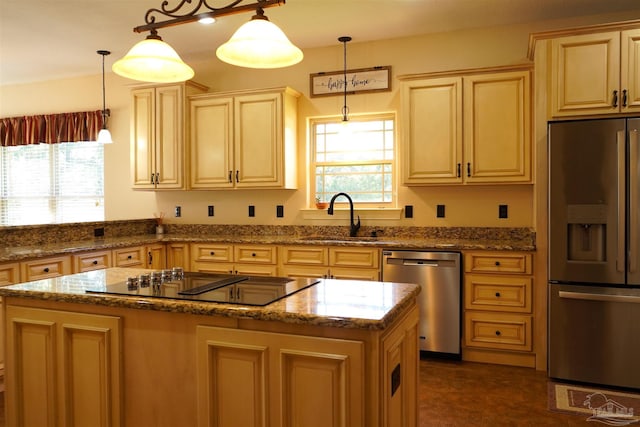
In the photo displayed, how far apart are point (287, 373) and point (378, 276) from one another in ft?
7.78

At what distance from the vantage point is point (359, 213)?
4.46 m

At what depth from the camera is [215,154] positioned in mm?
4617

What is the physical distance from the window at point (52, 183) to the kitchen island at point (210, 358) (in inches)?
160

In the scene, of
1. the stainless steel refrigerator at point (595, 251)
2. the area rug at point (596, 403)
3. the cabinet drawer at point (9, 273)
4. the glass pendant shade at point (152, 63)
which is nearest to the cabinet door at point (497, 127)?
the stainless steel refrigerator at point (595, 251)

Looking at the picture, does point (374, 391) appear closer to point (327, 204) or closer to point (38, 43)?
point (327, 204)

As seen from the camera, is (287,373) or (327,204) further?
(327,204)

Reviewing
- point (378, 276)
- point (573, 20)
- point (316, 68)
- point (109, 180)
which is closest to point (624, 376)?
point (378, 276)

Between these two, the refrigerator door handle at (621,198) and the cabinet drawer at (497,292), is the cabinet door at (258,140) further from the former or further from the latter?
the refrigerator door handle at (621,198)

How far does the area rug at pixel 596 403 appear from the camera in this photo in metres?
2.66

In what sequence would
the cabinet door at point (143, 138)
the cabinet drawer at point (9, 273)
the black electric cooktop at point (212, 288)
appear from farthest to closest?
the cabinet door at point (143, 138) < the cabinet drawer at point (9, 273) < the black electric cooktop at point (212, 288)

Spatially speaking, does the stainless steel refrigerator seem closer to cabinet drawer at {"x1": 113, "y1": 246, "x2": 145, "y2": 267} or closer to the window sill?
the window sill

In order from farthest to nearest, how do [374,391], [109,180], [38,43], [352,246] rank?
[109,180] → [38,43] → [352,246] → [374,391]

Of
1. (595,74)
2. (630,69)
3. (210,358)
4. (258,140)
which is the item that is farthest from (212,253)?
(630,69)

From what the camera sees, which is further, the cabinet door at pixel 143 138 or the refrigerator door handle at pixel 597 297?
the cabinet door at pixel 143 138
